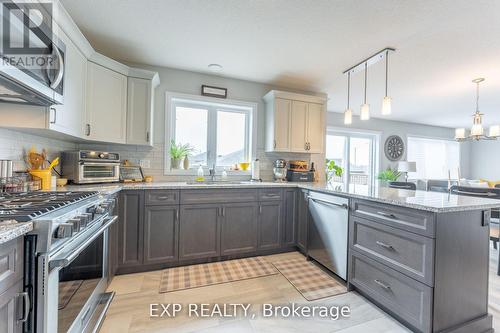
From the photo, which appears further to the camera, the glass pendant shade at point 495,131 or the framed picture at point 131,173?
the glass pendant shade at point 495,131

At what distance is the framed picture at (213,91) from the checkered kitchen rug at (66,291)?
8.63 feet

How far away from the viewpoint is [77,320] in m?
1.18

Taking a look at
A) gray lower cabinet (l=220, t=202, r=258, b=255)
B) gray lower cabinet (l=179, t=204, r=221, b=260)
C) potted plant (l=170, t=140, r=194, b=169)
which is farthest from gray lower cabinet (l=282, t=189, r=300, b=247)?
potted plant (l=170, t=140, r=194, b=169)

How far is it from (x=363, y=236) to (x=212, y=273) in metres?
1.52

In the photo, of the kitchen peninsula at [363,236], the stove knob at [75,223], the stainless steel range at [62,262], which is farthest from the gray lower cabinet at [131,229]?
the stove knob at [75,223]

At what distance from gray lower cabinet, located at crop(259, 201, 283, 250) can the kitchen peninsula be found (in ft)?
0.04

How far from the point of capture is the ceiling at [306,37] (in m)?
1.84

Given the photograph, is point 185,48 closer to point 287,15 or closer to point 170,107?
point 170,107

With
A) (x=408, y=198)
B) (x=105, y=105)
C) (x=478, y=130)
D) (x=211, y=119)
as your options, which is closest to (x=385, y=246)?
(x=408, y=198)

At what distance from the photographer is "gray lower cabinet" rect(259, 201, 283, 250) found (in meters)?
2.78

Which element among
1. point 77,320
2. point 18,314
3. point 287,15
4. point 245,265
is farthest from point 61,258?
point 287,15

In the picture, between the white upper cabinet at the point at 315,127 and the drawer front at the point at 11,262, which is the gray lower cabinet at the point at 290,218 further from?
the drawer front at the point at 11,262

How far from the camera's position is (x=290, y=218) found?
115 inches

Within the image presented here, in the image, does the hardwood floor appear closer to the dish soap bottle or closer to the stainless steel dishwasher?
the stainless steel dishwasher
